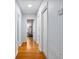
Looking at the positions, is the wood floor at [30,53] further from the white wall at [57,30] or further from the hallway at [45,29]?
the white wall at [57,30]

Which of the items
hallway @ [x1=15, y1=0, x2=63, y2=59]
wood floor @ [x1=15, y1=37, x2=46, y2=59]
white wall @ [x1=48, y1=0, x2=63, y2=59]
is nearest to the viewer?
white wall @ [x1=48, y1=0, x2=63, y2=59]

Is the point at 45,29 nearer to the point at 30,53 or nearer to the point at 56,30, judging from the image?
the point at 30,53

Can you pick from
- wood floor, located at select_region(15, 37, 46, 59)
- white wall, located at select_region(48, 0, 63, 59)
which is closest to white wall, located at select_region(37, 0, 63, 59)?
white wall, located at select_region(48, 0, 63, 59)

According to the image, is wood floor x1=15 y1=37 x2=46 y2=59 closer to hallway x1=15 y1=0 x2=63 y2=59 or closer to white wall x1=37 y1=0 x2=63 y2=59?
hallway x1=15 y1=0 x2=63 y2=59

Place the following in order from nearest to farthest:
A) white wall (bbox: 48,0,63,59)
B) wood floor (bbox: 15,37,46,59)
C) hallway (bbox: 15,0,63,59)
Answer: white wall (bbox: 48,0,63,59)
hallway (bbox: 15,0,63,59)
wood floor (bbox: 15,37,46,59)

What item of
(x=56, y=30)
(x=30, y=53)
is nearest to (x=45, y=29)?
(x=30, y=53)

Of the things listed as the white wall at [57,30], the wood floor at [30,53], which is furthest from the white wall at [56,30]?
the wood floor at [30,53]

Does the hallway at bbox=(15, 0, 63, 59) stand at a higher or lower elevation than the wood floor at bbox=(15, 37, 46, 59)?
higher

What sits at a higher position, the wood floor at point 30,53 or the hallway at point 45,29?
the hallway at point 45,29
